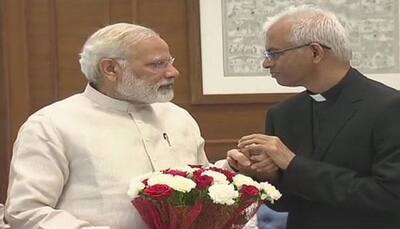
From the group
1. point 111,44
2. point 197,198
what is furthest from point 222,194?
point 111,44

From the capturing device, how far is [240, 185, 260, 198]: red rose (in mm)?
2102

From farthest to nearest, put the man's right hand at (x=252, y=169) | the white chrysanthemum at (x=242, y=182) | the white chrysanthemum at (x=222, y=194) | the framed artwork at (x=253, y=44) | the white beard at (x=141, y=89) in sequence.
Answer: the framed artwork at (x=253, y=44), the white beard at (x=141, y=89), the man's right hand at (x=252, y=169), the white chrysanthemum at (x=242, y=182), the white chrysanthemum at (x=222, y=194)

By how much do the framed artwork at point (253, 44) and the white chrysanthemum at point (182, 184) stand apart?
2.08 m

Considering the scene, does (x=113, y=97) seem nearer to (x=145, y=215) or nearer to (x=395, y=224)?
(x=145, y=215)

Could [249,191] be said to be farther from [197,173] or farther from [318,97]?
[318,97]

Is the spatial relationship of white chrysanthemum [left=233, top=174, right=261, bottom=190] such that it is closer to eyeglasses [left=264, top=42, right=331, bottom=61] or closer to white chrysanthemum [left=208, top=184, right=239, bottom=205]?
white chrysanthemum [left=208, top=184, right=239, bottom=205]

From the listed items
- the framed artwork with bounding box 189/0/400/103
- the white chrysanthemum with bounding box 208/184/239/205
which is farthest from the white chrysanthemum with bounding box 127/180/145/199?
the framed artwork with bounding box 189/0/400/103

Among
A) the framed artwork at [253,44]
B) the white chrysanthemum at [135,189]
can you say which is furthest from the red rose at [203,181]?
the framed artwork at [253,44]

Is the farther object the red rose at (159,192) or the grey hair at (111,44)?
the grey hair at (111,44)

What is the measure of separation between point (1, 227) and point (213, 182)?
79cm

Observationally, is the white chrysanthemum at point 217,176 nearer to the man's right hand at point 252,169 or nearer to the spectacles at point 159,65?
the man's right hand at point 252,169

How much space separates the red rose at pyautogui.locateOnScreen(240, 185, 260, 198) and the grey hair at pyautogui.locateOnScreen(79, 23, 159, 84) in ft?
2.03

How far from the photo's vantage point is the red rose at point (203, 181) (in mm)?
2074

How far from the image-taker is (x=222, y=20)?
4.13m
